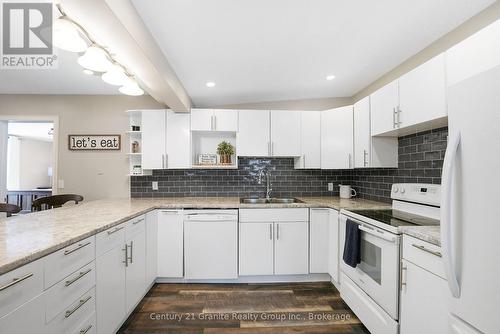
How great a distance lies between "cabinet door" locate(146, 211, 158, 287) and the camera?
226 cm

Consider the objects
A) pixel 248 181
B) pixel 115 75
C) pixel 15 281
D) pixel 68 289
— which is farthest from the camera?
pixel 248 181

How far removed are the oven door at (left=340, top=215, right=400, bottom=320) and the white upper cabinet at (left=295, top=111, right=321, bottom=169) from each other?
3.59ft

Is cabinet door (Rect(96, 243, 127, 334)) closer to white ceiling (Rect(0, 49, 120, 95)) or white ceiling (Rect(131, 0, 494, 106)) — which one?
white ceiling (Rect(131, 0, 494, 106))

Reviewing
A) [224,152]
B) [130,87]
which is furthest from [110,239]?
[224,152]

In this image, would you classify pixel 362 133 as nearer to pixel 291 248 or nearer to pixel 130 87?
pixel 291 248

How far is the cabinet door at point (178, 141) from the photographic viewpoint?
113 inches

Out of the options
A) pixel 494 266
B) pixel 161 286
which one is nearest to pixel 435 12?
pixel 494 266

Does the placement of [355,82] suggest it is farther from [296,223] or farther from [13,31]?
[13,31]

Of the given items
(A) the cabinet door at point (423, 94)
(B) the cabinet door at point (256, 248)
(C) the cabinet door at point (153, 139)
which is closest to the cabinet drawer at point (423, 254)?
(A) the cabinet door at point (423, 94)

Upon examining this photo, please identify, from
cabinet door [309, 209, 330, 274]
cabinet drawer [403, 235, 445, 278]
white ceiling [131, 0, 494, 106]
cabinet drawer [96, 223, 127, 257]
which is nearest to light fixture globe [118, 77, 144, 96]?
white ceiling [131, 0, 494, 106]

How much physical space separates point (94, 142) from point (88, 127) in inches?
9.3

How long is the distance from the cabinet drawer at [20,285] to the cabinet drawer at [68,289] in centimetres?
10

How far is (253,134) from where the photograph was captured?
292cm

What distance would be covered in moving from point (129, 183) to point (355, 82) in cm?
329
